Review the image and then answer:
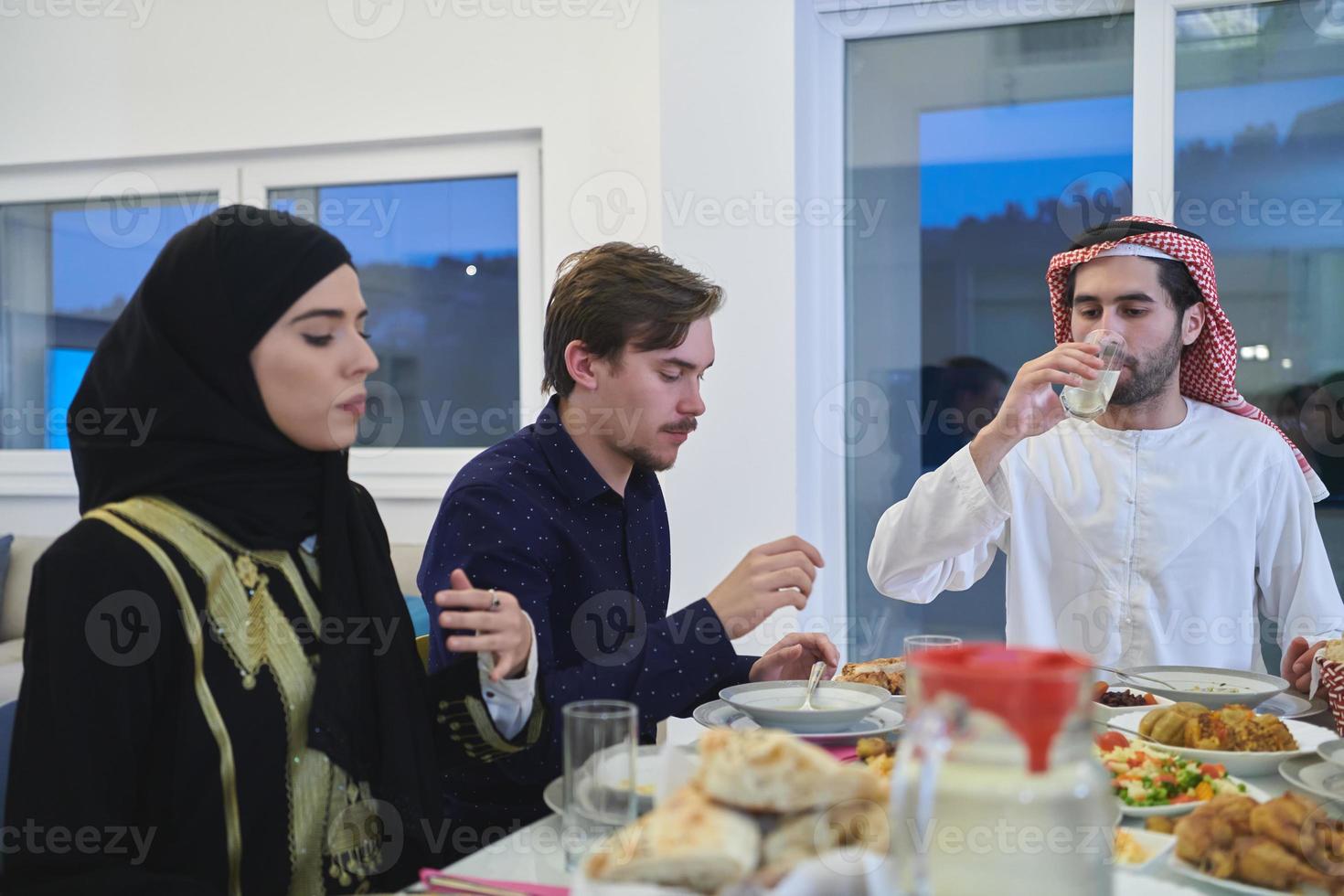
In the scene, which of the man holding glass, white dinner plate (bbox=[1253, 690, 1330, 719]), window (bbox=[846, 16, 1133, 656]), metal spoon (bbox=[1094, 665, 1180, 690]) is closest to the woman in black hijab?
metal spoon (bbox=[1094, 665, 1180, 690])

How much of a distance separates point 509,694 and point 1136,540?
161 cm

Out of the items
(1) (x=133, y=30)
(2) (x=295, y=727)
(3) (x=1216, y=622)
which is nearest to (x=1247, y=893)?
(2) (x=295, y=727)

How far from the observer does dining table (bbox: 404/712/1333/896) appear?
0.96 m

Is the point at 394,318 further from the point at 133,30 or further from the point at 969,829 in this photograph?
the point at 969,829

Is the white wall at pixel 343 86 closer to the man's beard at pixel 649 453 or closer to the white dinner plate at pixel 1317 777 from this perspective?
the man's beard at pixel 649 453

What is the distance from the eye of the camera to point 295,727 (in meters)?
1.41

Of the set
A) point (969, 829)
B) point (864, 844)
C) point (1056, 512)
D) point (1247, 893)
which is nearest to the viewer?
point (969, 829)

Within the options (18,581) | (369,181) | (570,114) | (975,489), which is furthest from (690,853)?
(18,581)

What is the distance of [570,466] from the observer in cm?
196

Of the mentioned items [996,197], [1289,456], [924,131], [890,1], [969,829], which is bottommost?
[969,829]

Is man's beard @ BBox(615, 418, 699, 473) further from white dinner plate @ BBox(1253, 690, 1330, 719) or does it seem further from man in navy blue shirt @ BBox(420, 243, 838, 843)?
white dinner plate @ BBox(1253, 690, 1330, 719)

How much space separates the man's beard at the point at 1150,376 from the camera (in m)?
2.54

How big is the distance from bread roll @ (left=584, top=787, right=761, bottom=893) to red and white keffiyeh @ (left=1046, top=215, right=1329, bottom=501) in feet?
6.97

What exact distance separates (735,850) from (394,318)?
13.2 feet
